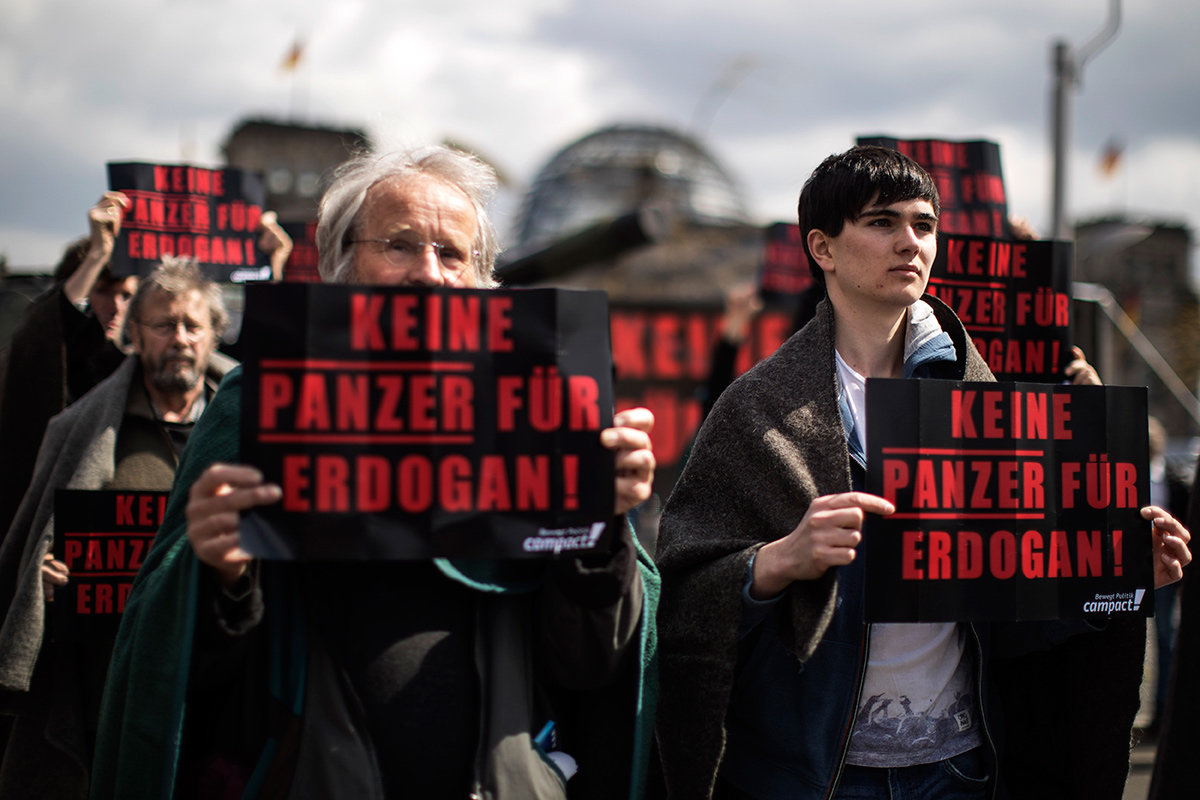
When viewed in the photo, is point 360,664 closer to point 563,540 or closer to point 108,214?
point 563,540

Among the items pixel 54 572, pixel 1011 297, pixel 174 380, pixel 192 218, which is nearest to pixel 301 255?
pixel 192 218

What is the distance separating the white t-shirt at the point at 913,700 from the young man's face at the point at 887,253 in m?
0.25

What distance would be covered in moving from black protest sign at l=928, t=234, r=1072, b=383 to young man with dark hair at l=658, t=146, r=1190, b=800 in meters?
0.89

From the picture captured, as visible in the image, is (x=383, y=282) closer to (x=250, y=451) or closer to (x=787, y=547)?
(x=250, y=451)

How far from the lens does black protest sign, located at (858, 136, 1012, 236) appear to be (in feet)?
13.0

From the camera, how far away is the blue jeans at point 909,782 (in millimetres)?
2027

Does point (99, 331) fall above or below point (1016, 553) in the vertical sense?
above

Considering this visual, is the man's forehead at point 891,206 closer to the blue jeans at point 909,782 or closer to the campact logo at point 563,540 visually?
the campact logo at point 563,540

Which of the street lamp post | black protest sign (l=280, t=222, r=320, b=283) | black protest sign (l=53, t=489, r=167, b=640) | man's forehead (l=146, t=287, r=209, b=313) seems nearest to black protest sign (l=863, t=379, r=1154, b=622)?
black protest sign (l=53, t=489, r=167, b=640)

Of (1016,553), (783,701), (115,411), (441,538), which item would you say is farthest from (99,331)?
(1016,553)

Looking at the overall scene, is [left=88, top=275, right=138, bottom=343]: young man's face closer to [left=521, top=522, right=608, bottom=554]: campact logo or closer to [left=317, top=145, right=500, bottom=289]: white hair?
[left=317, top=145, right=500, bottom=289]: white hair

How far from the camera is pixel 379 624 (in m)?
1.82

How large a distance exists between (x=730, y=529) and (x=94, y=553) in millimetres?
1926

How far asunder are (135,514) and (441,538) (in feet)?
5.70
